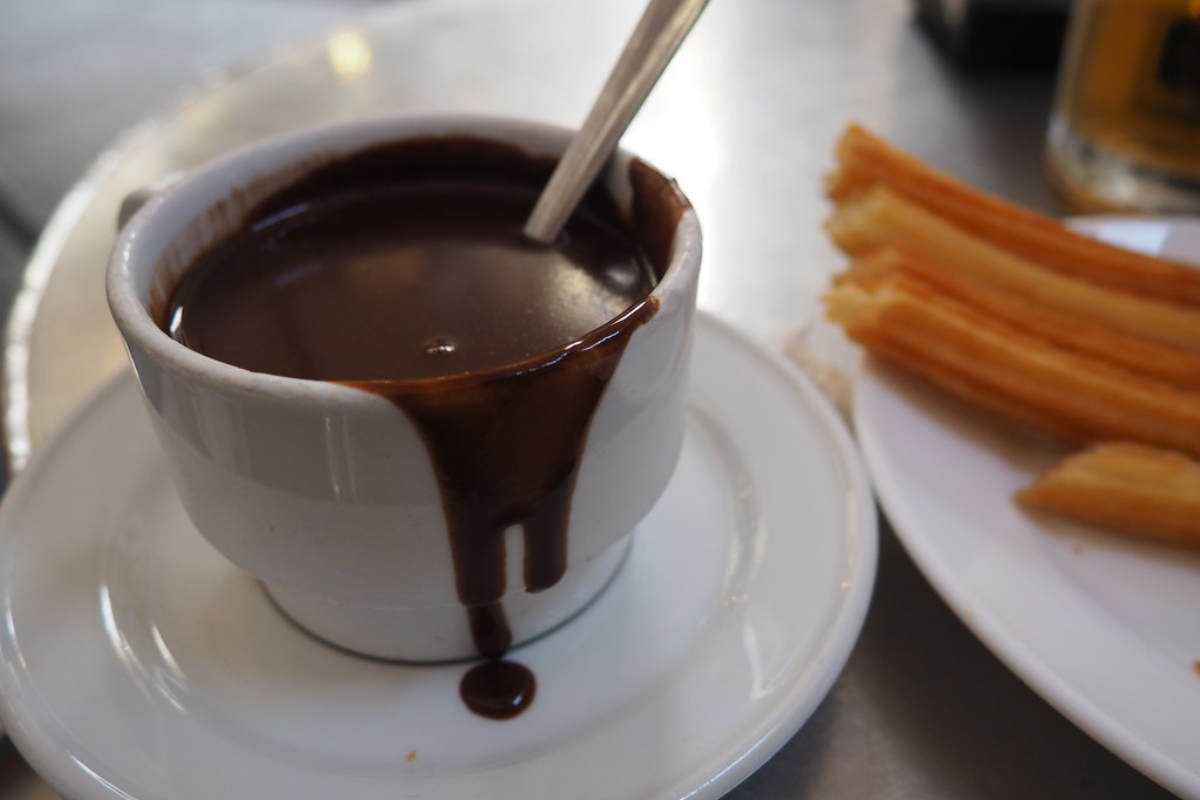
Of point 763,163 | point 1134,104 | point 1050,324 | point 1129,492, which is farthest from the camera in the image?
point 763,163

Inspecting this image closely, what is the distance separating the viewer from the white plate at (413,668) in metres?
→ 0.44

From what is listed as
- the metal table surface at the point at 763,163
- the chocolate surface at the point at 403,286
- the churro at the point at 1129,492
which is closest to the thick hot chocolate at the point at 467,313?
the chocolate surface at the point at 403,286

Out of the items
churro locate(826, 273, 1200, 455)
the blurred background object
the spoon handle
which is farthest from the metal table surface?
the spoon handle

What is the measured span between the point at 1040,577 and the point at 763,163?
2.35ft

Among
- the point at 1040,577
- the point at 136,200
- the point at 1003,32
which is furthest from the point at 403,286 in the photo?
the point at 1003,32

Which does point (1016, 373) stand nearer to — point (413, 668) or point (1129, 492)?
point (1129, 492)

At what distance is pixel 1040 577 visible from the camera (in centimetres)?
58

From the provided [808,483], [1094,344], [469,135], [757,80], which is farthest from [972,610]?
[757,80]

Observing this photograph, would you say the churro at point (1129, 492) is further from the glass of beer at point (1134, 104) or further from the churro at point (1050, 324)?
the glass of beer at point (1134, 104)

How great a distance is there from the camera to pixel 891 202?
78 centimetres

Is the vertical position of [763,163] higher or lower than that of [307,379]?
lower

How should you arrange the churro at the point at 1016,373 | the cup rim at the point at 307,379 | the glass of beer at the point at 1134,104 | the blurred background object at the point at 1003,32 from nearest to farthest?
the cup rim at the point at 307,379 < the churro at the point at 1016,373 < the glass of beer at the point at 1134,104 < the blurred background object at the point at 1003,32

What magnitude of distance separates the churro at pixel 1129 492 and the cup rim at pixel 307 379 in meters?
0.32

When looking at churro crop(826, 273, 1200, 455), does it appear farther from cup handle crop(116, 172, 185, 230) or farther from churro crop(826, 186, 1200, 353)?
cup handle crop(116, 172, 185, 230)
